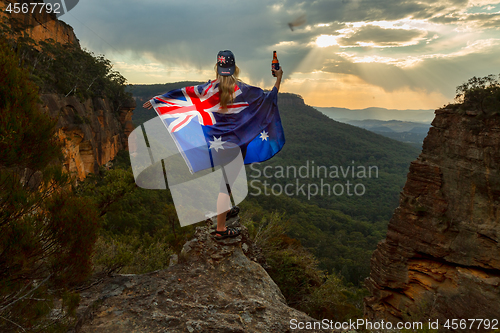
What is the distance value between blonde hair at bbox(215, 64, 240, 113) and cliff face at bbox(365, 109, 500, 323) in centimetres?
1438

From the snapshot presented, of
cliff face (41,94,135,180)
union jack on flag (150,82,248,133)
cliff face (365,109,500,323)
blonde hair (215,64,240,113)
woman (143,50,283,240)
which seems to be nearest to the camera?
woman (143,50,283,240)

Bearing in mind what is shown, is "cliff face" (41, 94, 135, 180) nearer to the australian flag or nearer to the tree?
the australian flag

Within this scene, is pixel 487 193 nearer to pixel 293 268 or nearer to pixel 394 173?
pixel 293 268

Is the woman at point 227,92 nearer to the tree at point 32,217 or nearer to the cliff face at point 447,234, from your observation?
the tree at point 32,217

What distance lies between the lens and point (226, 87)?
425 centimetres

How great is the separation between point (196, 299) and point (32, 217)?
2.42m

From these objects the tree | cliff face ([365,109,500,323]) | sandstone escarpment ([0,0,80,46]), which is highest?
sandstone escarpment ([0,0,80,46])

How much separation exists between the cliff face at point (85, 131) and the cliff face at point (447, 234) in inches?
822

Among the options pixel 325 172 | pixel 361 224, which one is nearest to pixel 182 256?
pixel 361 224

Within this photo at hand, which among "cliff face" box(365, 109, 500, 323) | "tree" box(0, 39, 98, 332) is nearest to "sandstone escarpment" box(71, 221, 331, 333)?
"tree" box(0, 39, 98, 332)

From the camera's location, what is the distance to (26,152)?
8.21ft

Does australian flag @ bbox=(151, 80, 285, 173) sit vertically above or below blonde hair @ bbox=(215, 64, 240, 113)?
below

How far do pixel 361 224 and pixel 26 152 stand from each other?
5680 cm

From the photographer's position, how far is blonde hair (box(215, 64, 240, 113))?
13.9 ft
